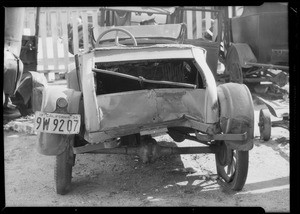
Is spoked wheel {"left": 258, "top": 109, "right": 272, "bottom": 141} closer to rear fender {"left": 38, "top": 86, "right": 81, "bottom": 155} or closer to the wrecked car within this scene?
the wrecked car

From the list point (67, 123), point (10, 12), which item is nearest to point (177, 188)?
point (67, 123)

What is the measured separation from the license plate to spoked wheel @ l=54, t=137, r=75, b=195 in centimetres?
29

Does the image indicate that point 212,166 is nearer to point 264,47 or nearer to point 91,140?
point 91,140

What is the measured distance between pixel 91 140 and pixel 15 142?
271 centimetres

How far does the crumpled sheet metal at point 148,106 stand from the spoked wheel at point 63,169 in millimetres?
497

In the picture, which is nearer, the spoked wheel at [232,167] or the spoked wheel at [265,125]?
the spoked wheel at [232,167]

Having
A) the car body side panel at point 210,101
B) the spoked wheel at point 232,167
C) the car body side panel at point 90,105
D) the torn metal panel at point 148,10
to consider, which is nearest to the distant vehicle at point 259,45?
the torn metal panel at point 148,10

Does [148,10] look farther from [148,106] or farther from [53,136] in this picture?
[53,136]

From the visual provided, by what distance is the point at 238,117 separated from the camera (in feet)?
10.9

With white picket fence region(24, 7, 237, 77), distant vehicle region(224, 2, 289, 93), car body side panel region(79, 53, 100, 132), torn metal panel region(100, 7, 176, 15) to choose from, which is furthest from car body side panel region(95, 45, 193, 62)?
white picket fence region(24, 7, 237, 77)

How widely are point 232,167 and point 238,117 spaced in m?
0.81

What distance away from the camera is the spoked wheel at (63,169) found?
359 cm

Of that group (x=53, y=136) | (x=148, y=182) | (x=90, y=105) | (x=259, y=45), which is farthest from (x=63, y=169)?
(x=259, y=45)

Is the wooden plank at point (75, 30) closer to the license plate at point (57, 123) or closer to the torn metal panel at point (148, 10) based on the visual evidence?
the torn metal panel at point (148, 10)
